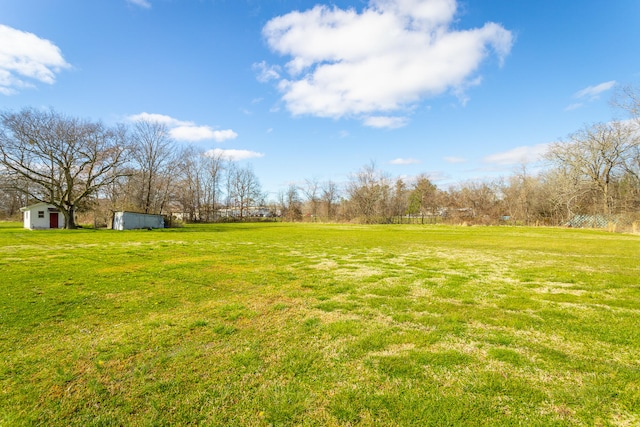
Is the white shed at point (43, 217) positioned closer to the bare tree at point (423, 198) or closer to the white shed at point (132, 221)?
the white shed at point (132, 221)

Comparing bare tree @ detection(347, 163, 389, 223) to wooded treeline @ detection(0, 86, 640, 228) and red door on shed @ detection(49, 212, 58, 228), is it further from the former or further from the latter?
red door on shed @ detection(49, 212, 58, 228)

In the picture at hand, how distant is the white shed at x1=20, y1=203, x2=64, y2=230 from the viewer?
3117cm

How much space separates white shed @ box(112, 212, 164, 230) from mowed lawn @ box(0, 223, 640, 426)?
25.1 m

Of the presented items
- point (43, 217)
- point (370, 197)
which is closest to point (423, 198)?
point (370, 197)

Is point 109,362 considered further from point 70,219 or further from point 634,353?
point 70,219

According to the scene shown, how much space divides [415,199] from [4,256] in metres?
53.4

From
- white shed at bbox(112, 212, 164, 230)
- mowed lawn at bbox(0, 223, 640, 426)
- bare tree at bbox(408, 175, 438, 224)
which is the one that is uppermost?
bare tree at bbox(408, 175, 438, 224)

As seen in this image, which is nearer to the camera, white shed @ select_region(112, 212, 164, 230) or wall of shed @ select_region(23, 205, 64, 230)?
white shed @ select_region(112, 212, 164, 230)

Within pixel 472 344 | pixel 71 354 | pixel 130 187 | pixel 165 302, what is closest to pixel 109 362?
pixel 71 354

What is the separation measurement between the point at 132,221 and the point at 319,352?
33.0 meters

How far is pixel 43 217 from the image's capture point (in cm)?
3159

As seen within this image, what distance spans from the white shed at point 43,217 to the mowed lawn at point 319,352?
32.8m

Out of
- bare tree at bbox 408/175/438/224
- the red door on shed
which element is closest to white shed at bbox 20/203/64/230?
the red door on shed

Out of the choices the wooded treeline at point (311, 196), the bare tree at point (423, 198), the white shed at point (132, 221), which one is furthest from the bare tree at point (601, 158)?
the white shed at point (132, 221)
